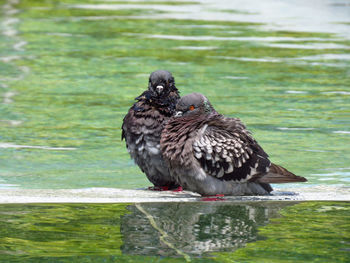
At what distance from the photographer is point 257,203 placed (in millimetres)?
7406

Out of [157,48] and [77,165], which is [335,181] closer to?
[77,165]

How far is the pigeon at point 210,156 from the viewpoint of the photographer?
774 centimetres

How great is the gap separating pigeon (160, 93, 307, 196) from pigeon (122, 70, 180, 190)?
51cm

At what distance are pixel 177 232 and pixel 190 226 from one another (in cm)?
21

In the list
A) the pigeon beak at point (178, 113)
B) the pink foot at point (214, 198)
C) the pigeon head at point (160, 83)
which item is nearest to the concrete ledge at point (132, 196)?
the pink foot at point (214, 198)

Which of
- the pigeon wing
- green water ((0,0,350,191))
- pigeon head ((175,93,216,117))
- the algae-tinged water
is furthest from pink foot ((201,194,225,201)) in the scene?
green water ((0,0,350,191))

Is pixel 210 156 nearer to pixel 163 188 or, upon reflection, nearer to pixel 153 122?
pixel 153 122

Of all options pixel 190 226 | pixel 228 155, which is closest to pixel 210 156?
pixel 228 155

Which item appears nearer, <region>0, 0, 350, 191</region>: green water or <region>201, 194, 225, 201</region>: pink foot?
<region>201, 194, 225, 201</region>: pink foot

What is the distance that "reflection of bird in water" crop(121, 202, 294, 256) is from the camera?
5984 millimetres

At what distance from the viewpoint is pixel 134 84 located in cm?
1563

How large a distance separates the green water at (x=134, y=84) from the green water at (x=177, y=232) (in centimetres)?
199

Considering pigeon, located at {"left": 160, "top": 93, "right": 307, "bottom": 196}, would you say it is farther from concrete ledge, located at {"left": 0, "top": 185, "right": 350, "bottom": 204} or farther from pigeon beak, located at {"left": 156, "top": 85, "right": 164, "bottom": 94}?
pigeon beak, located at {"left": 156, "top": 85, "right": 164, "bottom": 94}

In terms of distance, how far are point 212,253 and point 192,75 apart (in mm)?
10806
